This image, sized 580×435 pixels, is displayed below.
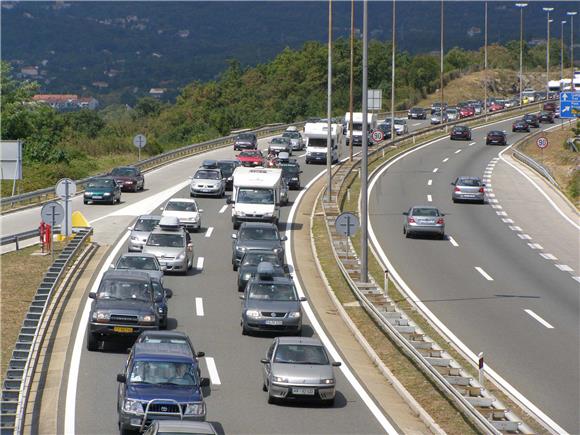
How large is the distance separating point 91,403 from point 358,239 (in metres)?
27.1

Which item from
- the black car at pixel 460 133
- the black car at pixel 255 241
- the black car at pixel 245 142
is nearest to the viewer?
the black car at pixel 255 241

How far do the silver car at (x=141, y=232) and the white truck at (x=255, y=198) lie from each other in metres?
5.83

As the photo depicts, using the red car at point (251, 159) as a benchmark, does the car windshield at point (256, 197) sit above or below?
below

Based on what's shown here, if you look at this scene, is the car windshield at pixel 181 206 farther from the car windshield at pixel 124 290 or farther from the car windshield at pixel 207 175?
the car windshield at pixel 124 290

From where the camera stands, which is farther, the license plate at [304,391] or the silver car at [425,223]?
the silver car at [425,223]

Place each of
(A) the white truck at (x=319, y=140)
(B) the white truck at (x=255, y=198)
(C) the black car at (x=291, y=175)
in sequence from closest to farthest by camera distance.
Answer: (B) the white truck at (x=255, y=198), (C) the black car at (x=291, y=175), (A) the white truck at (x=319, y=140)

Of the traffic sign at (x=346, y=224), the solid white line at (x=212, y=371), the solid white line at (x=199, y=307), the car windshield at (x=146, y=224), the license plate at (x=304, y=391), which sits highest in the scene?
the traffic sign at (x=346, y=224)

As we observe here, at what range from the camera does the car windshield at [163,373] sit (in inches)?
831

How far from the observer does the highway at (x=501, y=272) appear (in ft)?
92.2

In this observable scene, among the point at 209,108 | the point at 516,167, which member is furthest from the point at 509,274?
the point at 209,108

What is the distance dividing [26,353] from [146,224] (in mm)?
17032

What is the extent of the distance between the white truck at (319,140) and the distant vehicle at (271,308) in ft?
133

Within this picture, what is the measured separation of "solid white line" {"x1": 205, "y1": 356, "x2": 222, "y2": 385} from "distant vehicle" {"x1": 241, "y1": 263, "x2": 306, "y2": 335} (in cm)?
240

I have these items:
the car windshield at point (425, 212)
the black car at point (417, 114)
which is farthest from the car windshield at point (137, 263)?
the black car at point (417, 114)
